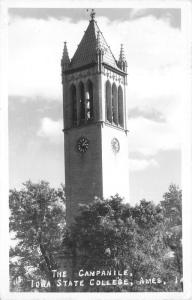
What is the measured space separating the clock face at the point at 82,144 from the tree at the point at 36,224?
394cm

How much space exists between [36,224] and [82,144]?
6.36 metres

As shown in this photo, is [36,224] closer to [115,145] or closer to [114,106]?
[115,145]

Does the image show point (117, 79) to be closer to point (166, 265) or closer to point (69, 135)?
point (69, 135)

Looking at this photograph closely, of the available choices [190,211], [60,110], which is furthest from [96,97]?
[190,211]

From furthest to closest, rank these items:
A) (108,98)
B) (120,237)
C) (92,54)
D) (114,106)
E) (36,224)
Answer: (114,106), (108,98), (92,54), (36,224), (120,237)

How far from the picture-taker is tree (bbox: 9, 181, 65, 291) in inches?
1233

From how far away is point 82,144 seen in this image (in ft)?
126

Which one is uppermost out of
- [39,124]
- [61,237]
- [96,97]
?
[96,97]

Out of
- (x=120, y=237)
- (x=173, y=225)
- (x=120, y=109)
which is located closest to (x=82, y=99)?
(x=120, y=109)

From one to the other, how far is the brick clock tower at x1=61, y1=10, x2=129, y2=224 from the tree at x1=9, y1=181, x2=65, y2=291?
6.19 ft

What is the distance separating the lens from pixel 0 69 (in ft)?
80.6

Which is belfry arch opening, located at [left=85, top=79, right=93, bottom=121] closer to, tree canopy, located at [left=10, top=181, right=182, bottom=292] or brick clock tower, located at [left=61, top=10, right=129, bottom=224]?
brick clock tower, located at [left=61, top=10, right=129, bottom=224]

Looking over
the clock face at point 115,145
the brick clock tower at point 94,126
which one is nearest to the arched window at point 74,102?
the brick clock tower at point 94,126
